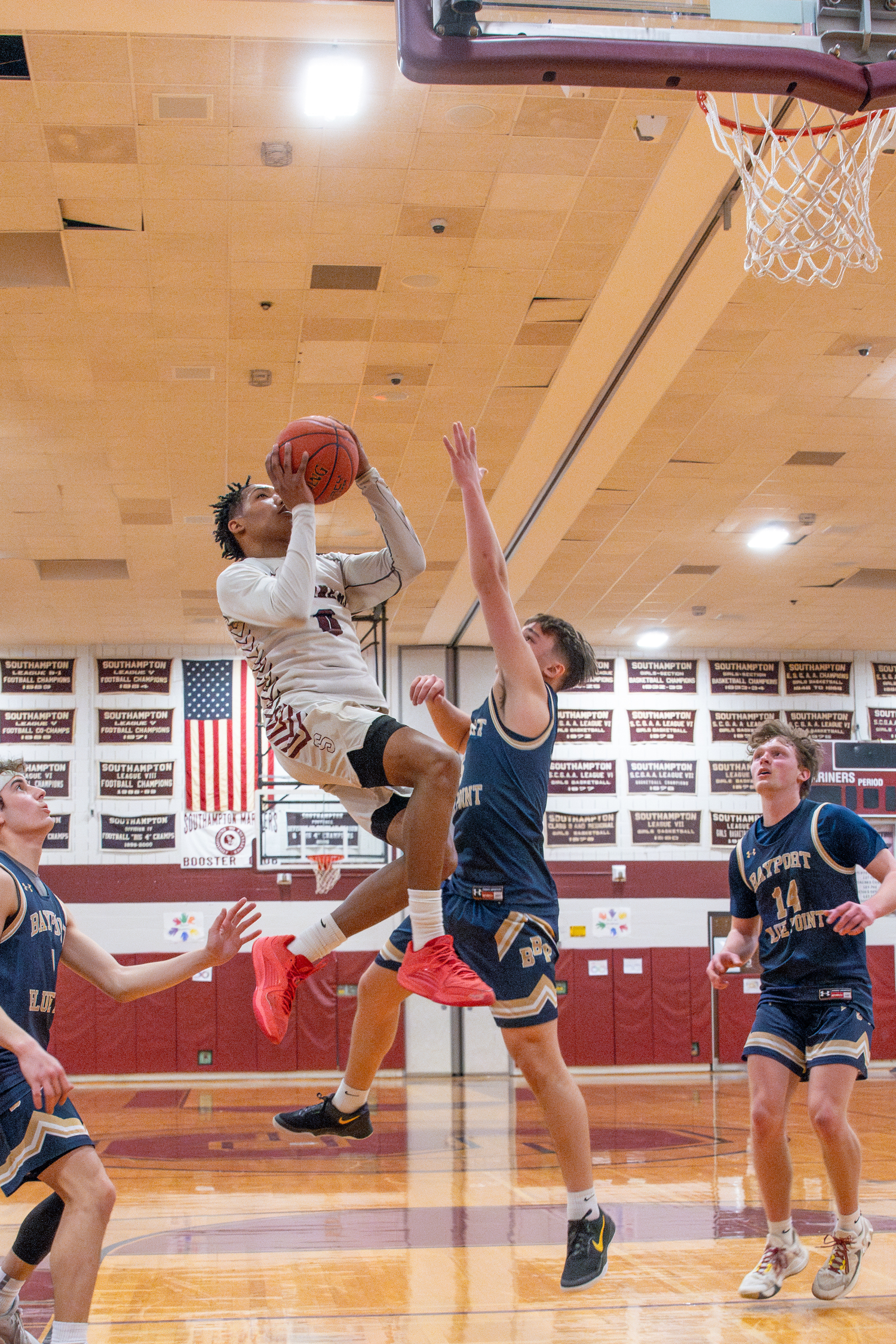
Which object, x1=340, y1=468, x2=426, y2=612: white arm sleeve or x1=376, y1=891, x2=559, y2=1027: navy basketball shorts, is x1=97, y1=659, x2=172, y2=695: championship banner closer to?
x1=340, y1=468, x2=426, y2=612: white arm sleeve

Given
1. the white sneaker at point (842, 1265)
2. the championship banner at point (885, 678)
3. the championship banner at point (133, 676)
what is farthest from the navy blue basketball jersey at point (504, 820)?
the championship banner at point (885, 678)

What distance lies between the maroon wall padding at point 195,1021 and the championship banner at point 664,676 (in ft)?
25.2

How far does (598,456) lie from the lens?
11.8 meters

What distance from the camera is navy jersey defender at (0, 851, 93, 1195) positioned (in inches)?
161

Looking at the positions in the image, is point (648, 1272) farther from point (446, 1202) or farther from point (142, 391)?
point (142, 391)

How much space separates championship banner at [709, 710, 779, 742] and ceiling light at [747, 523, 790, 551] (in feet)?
16.7

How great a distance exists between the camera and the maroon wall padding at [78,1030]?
17234 millimetres

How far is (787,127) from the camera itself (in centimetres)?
698

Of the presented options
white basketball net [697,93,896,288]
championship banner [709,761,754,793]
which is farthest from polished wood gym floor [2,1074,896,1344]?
championship banner [709,761,754,793]

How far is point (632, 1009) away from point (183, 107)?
1437 centimetres

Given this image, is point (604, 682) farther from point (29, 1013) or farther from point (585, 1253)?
point (29, 1013)

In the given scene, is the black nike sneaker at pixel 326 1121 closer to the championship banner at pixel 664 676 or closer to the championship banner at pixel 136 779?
the championship banner at pixel 136 779

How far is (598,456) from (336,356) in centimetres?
289

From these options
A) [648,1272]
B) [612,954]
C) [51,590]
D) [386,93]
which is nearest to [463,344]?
[386,93]
